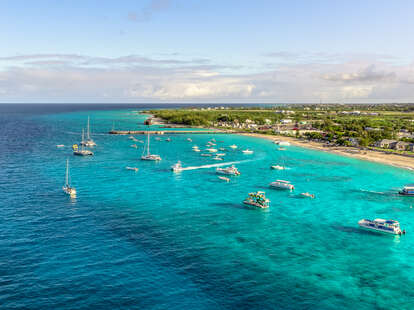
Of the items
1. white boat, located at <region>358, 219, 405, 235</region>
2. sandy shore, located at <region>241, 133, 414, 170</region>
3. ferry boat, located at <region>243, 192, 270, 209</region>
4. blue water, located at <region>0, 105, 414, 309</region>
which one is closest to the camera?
blue water, located at <region>0, 105, 414, 309</region>

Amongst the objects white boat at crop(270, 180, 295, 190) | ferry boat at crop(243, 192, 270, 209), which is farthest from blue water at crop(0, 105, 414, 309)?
white boat at crop(270, 180, 295, 190)

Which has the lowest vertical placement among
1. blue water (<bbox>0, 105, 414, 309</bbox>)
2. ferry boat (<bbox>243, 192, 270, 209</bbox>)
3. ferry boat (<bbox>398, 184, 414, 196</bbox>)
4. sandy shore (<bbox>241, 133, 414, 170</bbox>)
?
blue water (<bbox>0, 105, 414, 309</bbox>)

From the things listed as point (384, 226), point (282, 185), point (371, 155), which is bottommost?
point (384, 226)

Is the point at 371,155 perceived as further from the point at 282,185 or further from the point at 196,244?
the point at 196,244

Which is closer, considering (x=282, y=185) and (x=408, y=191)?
(x=408, y=191)

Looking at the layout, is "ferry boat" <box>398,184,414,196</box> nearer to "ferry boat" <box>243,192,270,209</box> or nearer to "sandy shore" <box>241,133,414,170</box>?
"ferry boat" <box>243,192,270,209</box>

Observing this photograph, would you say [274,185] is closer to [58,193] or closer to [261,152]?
[58,193]

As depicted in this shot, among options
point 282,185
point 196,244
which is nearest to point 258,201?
point 282,185

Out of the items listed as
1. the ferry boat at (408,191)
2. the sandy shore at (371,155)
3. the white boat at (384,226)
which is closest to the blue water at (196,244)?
the white boat at (384,226)

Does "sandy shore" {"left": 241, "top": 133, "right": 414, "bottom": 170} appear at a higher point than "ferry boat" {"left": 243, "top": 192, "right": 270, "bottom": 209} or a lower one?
higher
